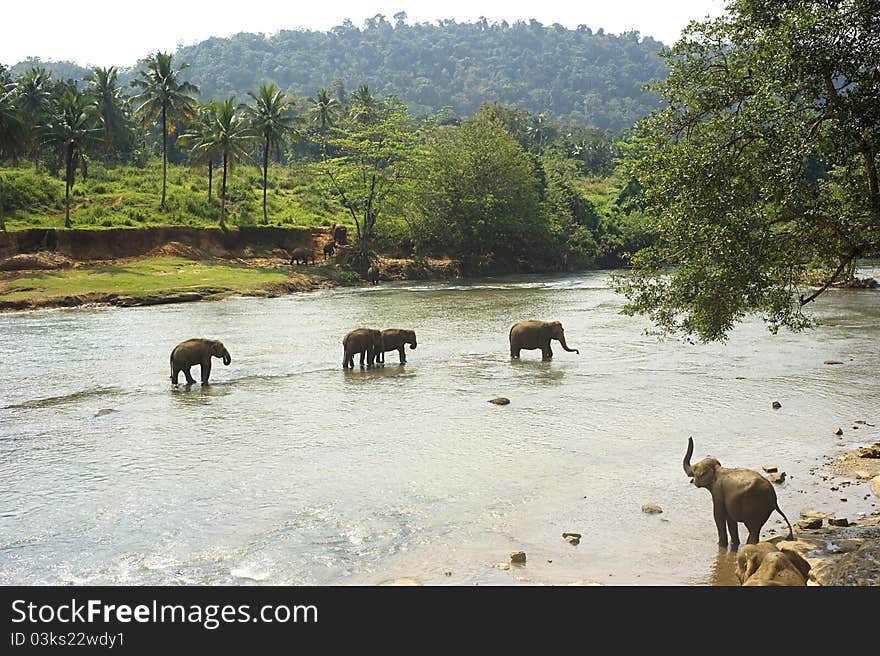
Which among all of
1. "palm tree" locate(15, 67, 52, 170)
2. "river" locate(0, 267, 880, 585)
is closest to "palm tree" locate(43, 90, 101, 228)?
"palm tree" locate(15, 67, 52, 170)

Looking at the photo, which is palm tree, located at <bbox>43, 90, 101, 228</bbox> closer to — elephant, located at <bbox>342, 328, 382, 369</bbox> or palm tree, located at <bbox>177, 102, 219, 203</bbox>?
palm tree, located at <bbox>177, 102, 219, 203</bbox>

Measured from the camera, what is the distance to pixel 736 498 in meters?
7.96

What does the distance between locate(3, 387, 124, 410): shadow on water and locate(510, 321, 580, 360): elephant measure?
895 centimetres

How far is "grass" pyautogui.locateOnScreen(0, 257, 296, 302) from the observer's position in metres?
37.2

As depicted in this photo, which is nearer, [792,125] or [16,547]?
[16,547]

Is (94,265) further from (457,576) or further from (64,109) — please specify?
(457,576)

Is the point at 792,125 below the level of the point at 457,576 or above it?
above

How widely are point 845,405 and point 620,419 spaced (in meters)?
3.94

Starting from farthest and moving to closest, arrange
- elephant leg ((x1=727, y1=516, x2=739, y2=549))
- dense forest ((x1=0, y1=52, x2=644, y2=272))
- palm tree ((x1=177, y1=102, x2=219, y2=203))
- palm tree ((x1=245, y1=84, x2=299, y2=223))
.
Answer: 1. palm tree ((x1=245, y1=84, x2=299, y2=223))
2. palm tree ((x1=177, y1=102, x2=219, y2=203))
3. dense forest ((x1=0, y1=52, x2=644, y2=272))
4. elephant leg ((x1=727, y1=516, x2=739, y2=549))

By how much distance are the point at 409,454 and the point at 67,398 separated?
843cm

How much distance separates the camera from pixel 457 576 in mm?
7863

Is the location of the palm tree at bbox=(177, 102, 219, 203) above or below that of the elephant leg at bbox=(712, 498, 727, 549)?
above

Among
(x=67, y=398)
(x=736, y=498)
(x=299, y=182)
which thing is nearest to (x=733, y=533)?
(x=736, y=498)

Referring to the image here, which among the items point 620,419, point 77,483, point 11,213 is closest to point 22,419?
point 77,483
